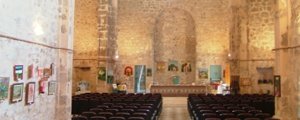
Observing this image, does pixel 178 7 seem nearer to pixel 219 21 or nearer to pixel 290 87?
pixel 219 21

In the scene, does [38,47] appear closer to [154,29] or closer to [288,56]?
[288,56]

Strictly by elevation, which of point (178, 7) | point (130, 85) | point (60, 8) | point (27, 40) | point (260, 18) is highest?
point (178, 7)

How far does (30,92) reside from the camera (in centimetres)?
877

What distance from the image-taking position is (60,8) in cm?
1120

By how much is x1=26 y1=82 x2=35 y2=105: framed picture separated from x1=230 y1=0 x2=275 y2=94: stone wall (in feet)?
54.4

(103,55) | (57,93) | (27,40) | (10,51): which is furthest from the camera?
(103,55)

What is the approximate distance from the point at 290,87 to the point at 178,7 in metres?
16.3

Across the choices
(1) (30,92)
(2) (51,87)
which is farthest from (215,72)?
(1) (30,92)

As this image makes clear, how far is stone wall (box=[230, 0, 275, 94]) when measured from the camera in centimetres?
2273

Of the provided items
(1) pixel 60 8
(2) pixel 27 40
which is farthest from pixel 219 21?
(2) pixel 27 40

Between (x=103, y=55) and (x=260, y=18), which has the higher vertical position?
(x=260, y=18)

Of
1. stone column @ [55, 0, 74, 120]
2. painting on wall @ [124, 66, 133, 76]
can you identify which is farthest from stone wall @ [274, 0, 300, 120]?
painting on wall @ [124, 66, 133, 76]

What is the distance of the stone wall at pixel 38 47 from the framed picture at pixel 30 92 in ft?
0.36

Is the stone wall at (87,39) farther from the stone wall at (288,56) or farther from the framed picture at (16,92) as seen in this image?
the framed picture at (16,92)
